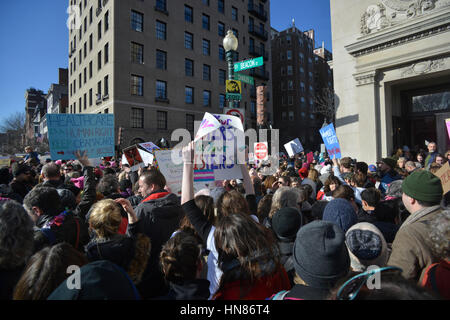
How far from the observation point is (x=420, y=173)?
7.81ft

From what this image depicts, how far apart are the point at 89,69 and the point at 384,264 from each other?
110 ft

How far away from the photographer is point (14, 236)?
162cm

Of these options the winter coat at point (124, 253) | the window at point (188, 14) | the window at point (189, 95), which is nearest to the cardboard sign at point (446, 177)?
the winter coat at point (124, 253)

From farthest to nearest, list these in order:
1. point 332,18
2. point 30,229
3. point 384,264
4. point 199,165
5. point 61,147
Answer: point 332,18 → point 61,147 → point 199,165 → point 384,264 → point 30,229

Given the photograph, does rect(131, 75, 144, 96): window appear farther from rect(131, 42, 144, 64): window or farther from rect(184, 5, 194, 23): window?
rect(184, 5, 194, 23): window

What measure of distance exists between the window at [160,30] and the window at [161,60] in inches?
60.1

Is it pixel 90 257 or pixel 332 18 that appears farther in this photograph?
pixel 332 18

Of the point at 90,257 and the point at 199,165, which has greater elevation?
the point at 199,165

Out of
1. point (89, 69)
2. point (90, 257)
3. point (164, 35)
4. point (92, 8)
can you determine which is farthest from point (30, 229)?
point (92, 8)

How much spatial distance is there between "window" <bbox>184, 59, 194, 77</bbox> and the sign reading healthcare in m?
25.6

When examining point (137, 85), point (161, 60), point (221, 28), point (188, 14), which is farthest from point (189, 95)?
point (221, 28)

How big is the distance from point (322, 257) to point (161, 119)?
2744 cm

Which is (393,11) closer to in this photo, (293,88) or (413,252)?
(413,252)
